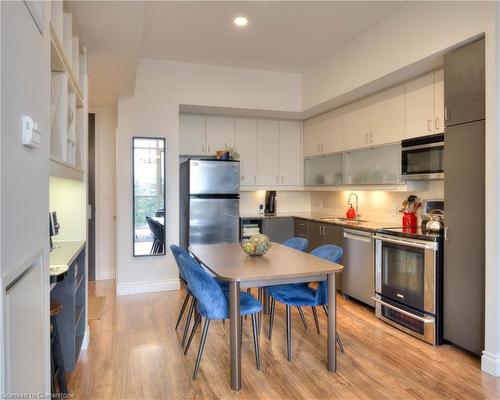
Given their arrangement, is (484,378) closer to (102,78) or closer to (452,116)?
(452,116)

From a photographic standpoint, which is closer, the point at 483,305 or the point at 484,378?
the point at 484,378

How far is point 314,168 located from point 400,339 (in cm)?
290

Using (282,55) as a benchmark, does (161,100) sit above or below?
below

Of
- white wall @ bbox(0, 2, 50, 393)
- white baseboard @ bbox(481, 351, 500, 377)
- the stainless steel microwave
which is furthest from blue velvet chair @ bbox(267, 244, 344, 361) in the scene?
white wall @ bbox(0, 2, 50, 393)

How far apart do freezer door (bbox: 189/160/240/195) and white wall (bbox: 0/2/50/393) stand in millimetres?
3179

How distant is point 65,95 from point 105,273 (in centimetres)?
372

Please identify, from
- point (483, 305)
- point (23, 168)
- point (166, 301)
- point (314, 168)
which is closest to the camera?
point (23, 168)

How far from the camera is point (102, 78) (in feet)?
12.4

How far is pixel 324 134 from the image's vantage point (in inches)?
205

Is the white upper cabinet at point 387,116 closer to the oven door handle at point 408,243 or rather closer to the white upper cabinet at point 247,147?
the oven door handle at point 408,243

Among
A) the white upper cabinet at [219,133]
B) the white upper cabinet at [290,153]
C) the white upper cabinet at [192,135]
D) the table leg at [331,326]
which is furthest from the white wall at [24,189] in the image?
the white upper cabinet at [290,153]

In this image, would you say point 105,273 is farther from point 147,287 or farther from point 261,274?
point 261,274

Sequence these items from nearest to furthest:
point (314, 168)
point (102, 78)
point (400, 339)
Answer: point (400, 339) < point (102, 78) < point (314, 168)

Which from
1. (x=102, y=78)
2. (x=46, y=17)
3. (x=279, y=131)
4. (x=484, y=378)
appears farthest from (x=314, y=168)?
(x=46, y=17)
